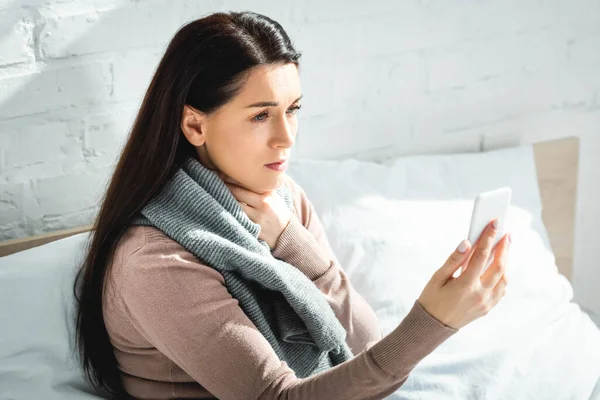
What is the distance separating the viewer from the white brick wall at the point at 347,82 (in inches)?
63.4

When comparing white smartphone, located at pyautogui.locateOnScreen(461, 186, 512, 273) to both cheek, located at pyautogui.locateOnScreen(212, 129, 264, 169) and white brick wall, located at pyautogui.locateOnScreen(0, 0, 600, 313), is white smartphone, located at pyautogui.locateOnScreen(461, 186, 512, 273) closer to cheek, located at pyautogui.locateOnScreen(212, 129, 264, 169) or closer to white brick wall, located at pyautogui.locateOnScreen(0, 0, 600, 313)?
cheek, located at pyautogui.locateOnScreen(212, 129, 264, 169)

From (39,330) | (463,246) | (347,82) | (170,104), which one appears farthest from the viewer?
(347,82)

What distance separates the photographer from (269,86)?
1335 millimetres

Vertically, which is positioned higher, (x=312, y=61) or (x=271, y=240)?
(x=312, y=61)

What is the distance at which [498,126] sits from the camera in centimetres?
222

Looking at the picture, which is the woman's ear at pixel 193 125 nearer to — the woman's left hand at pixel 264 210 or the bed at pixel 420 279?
the woman's left hand at pixel 264 210

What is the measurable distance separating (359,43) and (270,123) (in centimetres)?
65

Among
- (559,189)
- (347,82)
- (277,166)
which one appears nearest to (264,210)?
(277,166)

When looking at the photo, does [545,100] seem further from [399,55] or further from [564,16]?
[399,55]

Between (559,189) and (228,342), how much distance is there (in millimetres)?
1279

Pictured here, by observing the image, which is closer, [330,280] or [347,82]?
[330,280]

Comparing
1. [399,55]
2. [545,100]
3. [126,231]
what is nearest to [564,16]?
[545,100]

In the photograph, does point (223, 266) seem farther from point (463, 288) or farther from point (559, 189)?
point (559, 189)

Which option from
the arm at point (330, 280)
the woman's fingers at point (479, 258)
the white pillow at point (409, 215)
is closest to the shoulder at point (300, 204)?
the arm at point (330, 280)
